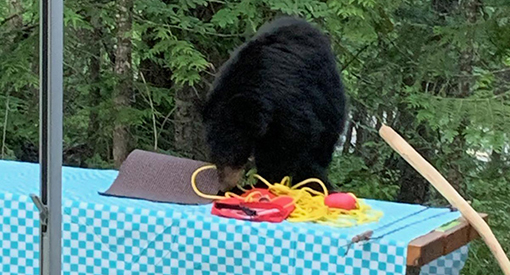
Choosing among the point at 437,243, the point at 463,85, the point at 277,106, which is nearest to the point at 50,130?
the point at 277,106

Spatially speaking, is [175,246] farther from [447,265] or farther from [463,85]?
[463,85]

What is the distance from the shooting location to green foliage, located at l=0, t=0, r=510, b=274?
Result: 8.70 feet

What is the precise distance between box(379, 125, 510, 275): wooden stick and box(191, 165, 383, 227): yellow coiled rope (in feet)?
0.50

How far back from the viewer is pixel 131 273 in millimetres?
1334

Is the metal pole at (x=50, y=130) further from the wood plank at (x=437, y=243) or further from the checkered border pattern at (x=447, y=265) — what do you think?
the checkered border pattern at (x=447, y=265)

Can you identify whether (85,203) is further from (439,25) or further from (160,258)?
(439,25)

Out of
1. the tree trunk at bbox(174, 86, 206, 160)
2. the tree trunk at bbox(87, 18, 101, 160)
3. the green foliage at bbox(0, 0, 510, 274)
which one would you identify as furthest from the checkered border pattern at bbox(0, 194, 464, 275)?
the tree trunk at bbox(87, 18, 101, 160)

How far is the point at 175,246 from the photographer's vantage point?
1.31m

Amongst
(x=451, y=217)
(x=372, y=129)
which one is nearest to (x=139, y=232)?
(x=451, y=217)

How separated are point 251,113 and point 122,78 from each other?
1609mm

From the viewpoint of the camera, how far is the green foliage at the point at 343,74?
2.65 metres

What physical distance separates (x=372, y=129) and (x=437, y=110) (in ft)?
1.33

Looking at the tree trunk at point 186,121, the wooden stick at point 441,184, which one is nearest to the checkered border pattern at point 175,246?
the wooden stick at point 441,184

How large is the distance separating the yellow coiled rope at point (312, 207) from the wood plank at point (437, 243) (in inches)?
5.6
